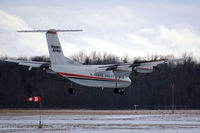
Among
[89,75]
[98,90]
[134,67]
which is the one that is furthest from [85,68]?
[98,90]

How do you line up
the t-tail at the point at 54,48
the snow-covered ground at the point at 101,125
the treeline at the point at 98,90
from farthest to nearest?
the treeline at the point at 98,90 → the t-tail at the point at 54,48 → the snow-covered ground at the point at 101,125

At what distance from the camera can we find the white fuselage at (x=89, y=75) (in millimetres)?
47844

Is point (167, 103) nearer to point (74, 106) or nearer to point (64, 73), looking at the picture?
point (74, 106)

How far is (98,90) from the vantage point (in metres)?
102

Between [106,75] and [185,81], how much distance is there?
5610 cm

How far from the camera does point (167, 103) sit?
9962 cm

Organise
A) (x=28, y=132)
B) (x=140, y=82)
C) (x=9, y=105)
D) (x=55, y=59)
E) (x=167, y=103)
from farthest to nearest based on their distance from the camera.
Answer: (x=140, y=82) < (x=167, y=103) < (x=9, y=105) < (x=55, y=59) < (x=28, y=132)

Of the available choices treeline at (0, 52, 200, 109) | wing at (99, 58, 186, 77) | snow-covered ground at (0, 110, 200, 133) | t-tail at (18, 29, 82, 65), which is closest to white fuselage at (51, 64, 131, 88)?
t-tail at (18, 29, 82, 65)

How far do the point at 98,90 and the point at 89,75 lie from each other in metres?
51.8

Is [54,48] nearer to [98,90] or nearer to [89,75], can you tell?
[89,75]

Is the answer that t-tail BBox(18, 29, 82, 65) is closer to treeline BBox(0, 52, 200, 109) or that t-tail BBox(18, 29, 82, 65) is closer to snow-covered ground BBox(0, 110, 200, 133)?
snow-covered ground BBox(0, 110, 200, 133)

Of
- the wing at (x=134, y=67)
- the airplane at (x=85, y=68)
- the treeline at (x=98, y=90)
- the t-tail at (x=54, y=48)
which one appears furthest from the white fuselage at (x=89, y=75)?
the treeline at (x=98, y=90)

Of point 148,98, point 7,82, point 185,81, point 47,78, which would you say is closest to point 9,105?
point 7,82

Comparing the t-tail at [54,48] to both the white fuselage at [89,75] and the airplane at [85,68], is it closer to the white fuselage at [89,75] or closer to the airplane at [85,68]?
the airplane at [85,68]
